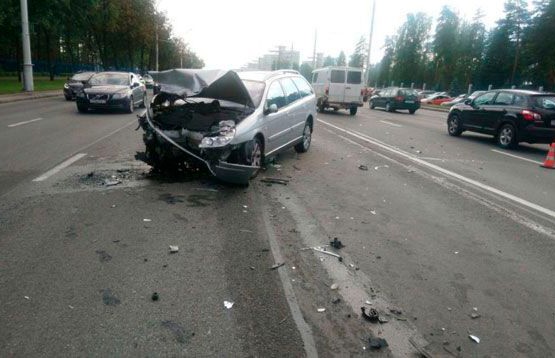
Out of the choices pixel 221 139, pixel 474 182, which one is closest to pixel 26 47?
pixel 221 139

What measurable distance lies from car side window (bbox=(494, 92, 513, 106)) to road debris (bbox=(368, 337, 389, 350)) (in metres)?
12.9

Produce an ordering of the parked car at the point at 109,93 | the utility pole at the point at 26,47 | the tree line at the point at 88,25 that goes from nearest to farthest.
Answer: the parked car at the point at 109,93, the utility pole at the point at 26,47, the tree line at the point at 88,25

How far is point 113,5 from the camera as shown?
41.9m

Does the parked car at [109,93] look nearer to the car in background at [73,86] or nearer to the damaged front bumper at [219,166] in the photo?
the car in background at [73,86]

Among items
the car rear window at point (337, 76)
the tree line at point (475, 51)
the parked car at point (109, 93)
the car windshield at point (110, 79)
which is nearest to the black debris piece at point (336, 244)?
the parked car at point (109, 93)

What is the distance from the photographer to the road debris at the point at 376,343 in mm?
3023

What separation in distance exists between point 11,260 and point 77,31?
4326 cm

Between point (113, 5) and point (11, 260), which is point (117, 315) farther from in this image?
point (113, 5)

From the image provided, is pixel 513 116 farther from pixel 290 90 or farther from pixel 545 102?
pixel 290 90

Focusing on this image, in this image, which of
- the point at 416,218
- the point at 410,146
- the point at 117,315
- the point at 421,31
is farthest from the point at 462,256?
the point at 421,31

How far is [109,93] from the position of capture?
56.7 feet

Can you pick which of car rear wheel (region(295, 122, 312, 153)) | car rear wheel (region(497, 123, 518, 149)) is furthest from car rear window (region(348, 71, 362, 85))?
car rear wheel (region(295, 122, 312, 153))

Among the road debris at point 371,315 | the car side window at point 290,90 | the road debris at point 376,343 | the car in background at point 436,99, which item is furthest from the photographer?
the car in background at point 436,99

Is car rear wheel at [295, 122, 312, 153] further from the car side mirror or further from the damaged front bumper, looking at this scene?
the damaged front bumper
